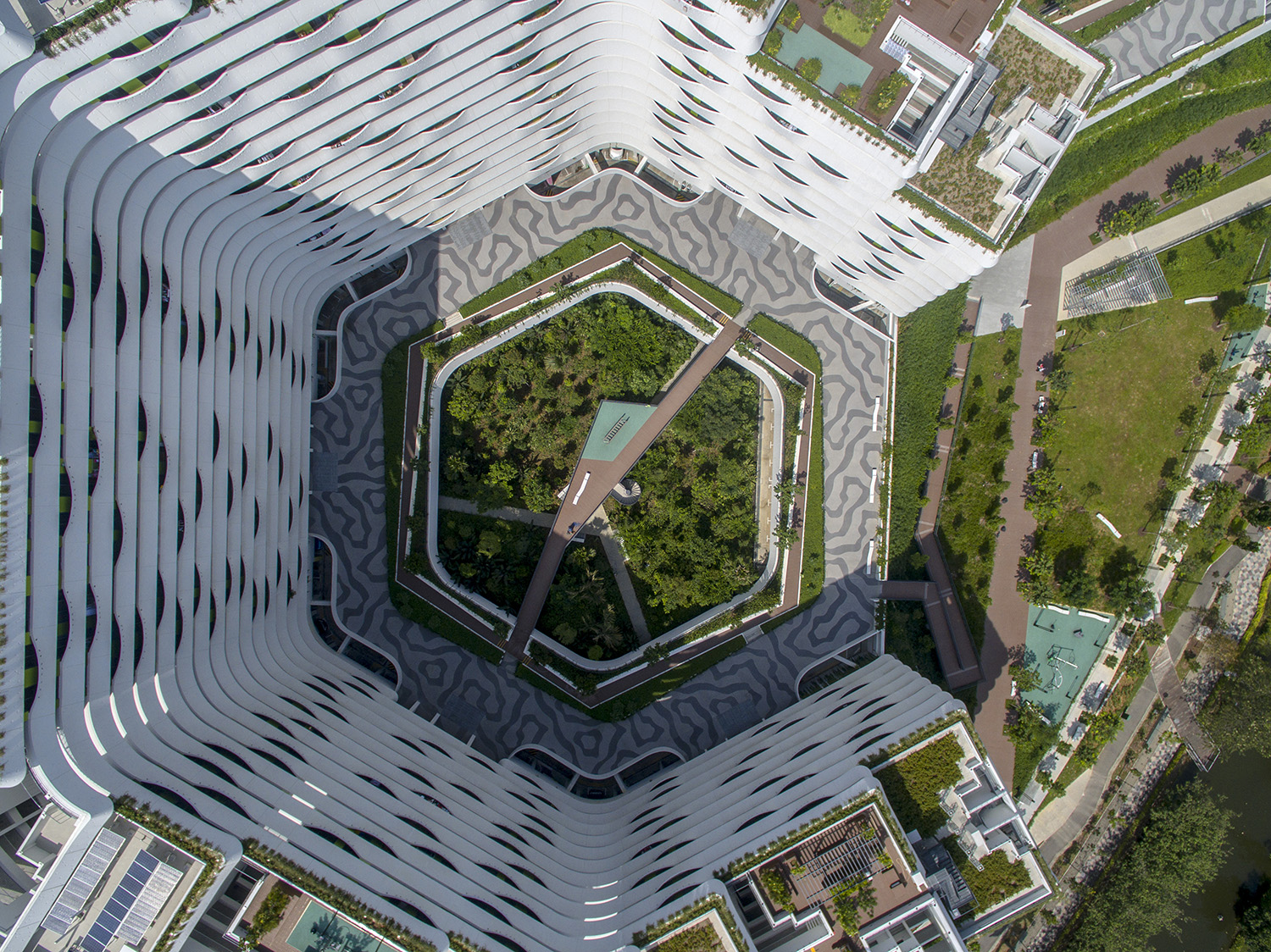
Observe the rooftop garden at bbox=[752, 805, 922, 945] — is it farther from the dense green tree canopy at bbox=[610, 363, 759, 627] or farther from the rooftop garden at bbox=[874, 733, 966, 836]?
the dense green tree canopy at bbox=[610, 363, 759, 627]

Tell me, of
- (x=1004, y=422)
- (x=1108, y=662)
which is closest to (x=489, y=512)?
(x=1004, y=422)

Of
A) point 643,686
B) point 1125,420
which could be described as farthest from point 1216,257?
point 643,686

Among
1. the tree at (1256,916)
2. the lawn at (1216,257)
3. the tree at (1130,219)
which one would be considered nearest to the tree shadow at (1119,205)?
the tree at (1130,219)

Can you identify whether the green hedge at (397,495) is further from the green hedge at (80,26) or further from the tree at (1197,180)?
the tree at (1197,180)

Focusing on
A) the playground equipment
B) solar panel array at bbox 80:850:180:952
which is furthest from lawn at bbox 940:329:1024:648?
solar panel array at bbox 80:850:180:952

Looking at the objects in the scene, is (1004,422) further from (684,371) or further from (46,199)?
(46,199)

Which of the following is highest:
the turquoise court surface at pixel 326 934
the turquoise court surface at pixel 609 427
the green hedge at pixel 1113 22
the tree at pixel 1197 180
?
the green hedge at pixel 1113 22

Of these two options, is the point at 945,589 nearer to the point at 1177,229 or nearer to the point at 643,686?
the point at 643,686
